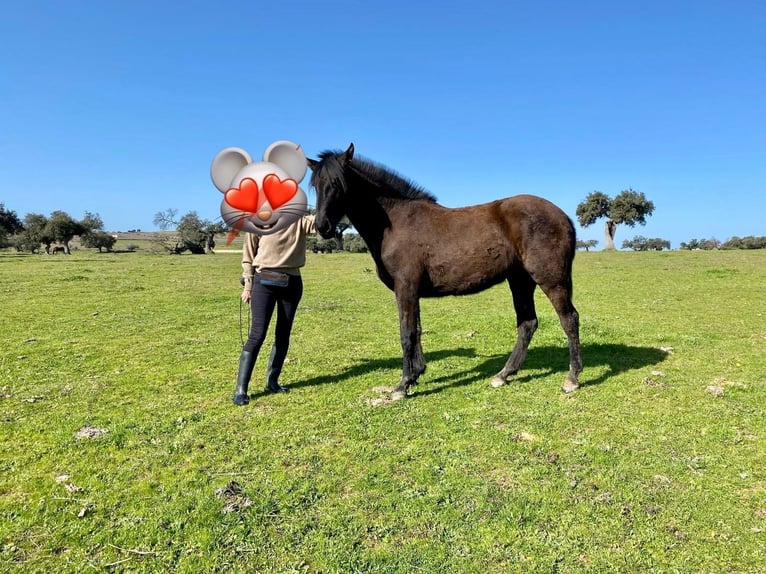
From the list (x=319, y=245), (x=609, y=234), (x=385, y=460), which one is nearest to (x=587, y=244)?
(x=609, y=234)

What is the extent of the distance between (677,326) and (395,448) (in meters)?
7.67

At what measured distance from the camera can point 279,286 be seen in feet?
17.4

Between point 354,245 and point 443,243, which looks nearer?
point 443,243

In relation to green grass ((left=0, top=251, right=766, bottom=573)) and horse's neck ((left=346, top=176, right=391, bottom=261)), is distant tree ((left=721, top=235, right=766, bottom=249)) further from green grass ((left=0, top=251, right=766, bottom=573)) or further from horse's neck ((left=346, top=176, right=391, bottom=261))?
horse's neck ((left=346, top=176, right=391, bottom=261))

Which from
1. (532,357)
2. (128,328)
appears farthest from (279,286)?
(128,328)

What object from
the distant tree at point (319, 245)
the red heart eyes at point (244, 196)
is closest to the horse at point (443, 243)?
the red heart eyes at point (244, 196)

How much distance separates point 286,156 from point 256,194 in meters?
0.58

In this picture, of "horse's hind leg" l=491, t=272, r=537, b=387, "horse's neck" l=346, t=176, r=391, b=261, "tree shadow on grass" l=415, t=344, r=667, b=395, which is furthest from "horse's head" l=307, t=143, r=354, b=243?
"horse's hind leg" l=491, t=272, r=537, b=387

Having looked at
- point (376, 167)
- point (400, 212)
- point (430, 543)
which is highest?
point (376, 167)

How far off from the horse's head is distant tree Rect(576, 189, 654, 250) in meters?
51.6

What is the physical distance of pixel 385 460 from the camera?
12.5 feet

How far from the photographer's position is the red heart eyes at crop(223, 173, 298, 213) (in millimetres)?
5004

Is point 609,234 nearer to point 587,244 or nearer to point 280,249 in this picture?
point 587,244

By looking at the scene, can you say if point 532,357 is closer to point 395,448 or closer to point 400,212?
point 400,212
